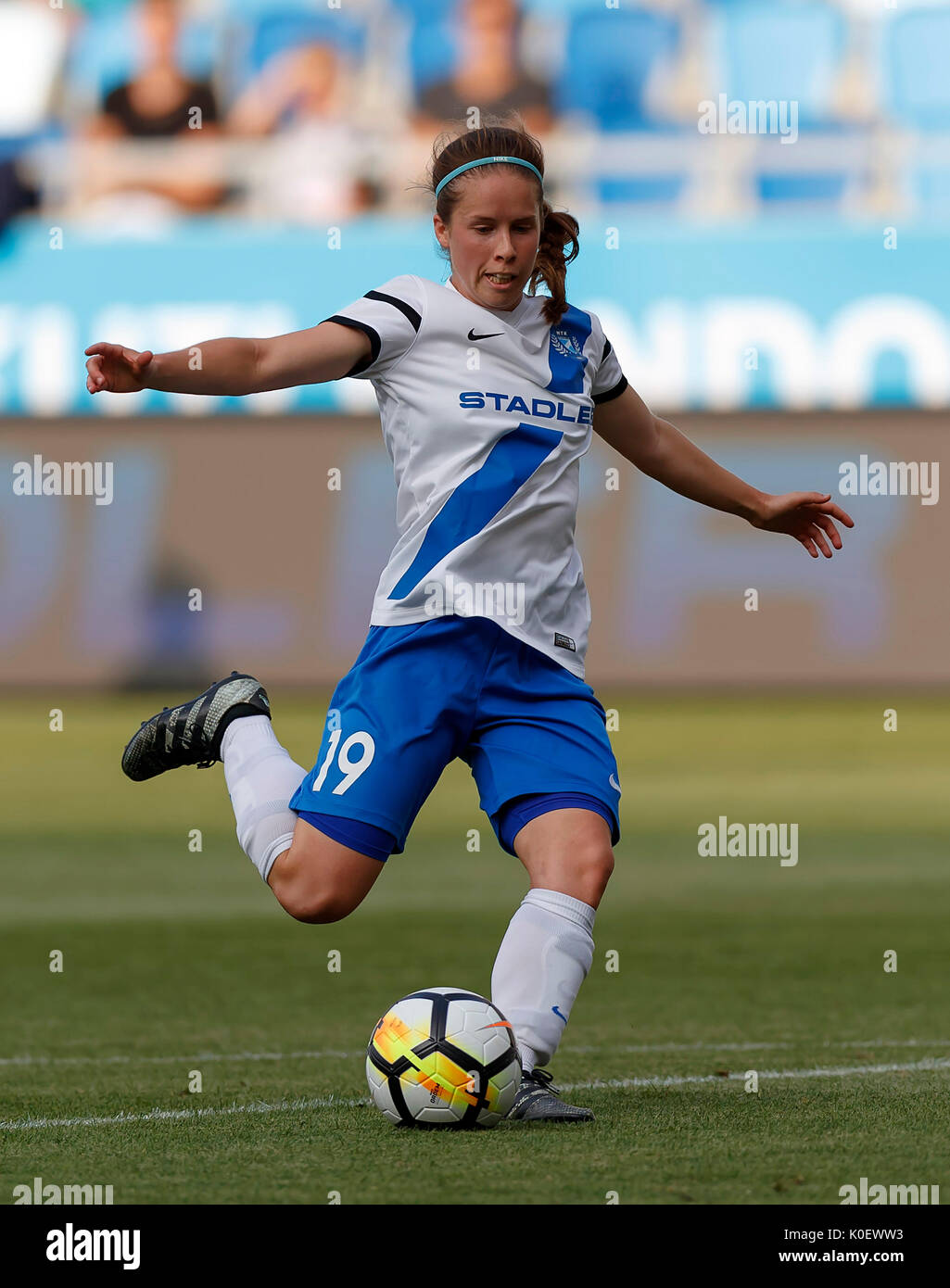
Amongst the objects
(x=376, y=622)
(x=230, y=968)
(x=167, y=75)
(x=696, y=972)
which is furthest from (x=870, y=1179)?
(x=167, y=75)

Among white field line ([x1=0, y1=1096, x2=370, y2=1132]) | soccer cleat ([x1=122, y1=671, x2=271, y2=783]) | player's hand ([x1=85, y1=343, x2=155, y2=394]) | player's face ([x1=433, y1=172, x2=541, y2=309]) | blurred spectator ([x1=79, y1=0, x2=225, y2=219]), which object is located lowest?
white field line ([x1=0, y1=1096, x2=370, y2=1132])

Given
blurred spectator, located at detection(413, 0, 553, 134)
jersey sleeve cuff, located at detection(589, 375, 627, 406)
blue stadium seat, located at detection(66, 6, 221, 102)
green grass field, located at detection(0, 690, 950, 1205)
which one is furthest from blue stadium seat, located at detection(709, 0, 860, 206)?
jersey sleeve cuff, located at detection(589, 375, 627, 406)

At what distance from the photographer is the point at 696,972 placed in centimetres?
700

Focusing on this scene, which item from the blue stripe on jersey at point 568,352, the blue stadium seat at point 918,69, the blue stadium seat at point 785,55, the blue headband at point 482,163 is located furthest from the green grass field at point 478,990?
the blue stadium seat at point 785,55

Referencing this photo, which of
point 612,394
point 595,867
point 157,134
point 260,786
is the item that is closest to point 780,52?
point 157,134

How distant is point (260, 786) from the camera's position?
4.52 meters

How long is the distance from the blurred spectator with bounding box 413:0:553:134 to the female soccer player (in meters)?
19.0

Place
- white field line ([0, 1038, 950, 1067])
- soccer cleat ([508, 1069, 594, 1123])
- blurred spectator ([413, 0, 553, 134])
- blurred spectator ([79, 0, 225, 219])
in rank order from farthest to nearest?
blurred spectator ([413, 0, 553, 134]) < blurred spectator ([79, 0, 225, 219]) < white field line ([0, 1038, 950, 1067]) < soccer cleat ([508, 1069, 594, 1123])

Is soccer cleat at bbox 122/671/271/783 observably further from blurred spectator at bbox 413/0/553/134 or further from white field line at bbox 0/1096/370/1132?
blurred spectator at bbox 413/0/553/134

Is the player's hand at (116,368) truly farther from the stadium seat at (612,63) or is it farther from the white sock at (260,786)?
the stadium seat at (612,63)

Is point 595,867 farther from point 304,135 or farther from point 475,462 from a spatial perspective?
point 304,135

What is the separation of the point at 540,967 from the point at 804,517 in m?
1.41

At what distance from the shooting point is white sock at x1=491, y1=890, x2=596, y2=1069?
4.12 m
